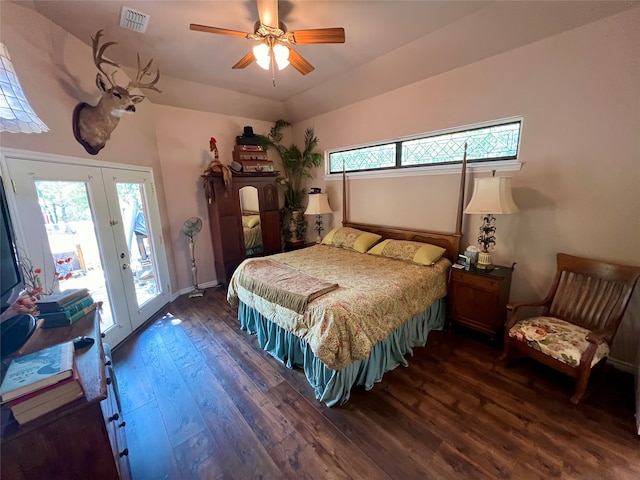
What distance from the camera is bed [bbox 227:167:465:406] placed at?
6.11ft

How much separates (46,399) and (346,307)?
1.54 m

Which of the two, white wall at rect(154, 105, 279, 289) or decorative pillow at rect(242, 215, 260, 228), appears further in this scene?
decorative pillow at rect(242, 215, 260, 228)

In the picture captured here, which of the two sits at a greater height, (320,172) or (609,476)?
(320,172)

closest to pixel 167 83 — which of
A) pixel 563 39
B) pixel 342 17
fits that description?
pixel 342 17

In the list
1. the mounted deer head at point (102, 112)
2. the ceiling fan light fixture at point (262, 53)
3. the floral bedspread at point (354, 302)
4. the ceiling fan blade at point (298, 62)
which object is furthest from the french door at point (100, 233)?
the ceiling fan blade at point (298, 62)

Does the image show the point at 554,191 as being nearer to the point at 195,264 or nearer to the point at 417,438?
the point at 417,438

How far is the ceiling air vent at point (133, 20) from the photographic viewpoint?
2079mm

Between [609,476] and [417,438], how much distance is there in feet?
3.31

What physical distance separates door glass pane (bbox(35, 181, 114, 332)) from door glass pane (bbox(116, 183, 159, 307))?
44 cm

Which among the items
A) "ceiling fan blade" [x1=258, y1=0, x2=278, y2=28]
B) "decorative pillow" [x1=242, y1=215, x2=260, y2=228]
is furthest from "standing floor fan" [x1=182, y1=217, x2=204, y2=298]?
"ceiling fan blade" [x1=258, y1=0, x2=278, y2=28]

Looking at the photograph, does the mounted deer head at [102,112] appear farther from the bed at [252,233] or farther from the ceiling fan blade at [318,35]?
the bed at [252,233]

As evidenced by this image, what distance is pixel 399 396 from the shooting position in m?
1.99

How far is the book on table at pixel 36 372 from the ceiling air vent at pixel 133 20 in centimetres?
258

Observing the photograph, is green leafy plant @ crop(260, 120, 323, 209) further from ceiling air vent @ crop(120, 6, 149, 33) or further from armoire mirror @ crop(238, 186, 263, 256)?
ceiling air vent @ crop(120, 6, 149, 33)
